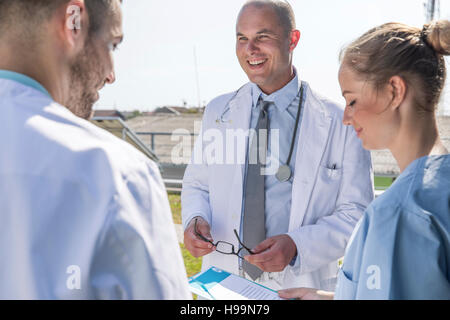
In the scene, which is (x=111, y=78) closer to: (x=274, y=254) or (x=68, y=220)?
(x=68, y=220)

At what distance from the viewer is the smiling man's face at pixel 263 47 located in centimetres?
213

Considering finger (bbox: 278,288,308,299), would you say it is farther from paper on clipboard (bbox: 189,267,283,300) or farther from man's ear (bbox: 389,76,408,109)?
man's ear (bbox: 389,76,408,109)

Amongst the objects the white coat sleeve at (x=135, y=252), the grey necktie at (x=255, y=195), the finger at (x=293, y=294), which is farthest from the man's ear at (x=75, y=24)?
the grey necktie at (x=255, y=195)

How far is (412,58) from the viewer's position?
124 centimetres

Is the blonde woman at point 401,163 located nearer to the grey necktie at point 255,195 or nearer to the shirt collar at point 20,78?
the grey necktie at point 255,195

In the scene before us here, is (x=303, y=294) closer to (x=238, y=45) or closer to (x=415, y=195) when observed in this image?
(x=415, y=195)

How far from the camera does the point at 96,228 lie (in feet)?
2.28

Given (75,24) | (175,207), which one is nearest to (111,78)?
(75,24)

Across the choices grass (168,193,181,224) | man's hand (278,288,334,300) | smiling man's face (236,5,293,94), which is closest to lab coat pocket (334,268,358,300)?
man's hand (278,288,334,300)

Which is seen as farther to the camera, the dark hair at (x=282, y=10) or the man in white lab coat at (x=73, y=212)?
the dark hair at (x=282, y=10)

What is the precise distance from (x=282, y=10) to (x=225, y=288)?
5.17 ft

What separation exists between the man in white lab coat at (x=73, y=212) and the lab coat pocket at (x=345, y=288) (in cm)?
56
